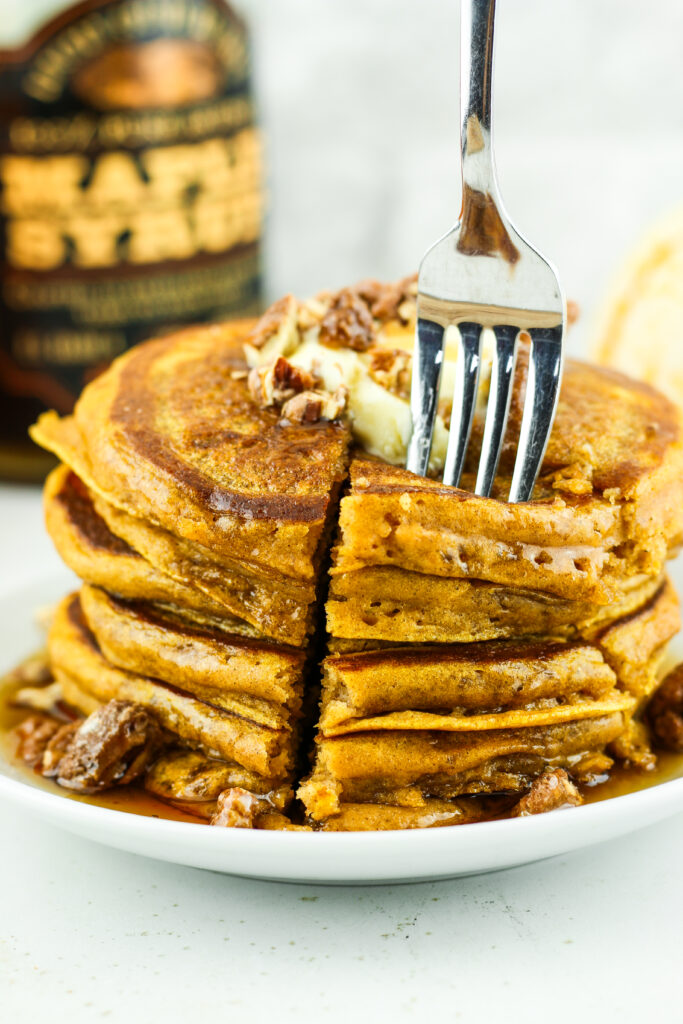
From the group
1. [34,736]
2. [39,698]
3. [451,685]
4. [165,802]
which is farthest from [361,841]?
[39,698]

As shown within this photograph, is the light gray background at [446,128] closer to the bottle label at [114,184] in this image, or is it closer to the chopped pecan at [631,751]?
the bottle label at [114,184]

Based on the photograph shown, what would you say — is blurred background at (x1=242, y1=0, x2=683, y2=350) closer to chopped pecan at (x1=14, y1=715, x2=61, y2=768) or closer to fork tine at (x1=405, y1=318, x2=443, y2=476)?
fork tine at (x1=405, y1=318, x2=443, y2=476)

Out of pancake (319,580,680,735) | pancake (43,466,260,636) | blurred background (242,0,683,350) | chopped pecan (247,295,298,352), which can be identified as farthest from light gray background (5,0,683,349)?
pancake (319,580,680,735)

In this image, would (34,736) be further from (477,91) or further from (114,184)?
(114,184)

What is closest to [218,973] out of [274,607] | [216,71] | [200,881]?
[200,881]

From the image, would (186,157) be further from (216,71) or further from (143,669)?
(143,669)

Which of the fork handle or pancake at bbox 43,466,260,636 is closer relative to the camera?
the fork handle
